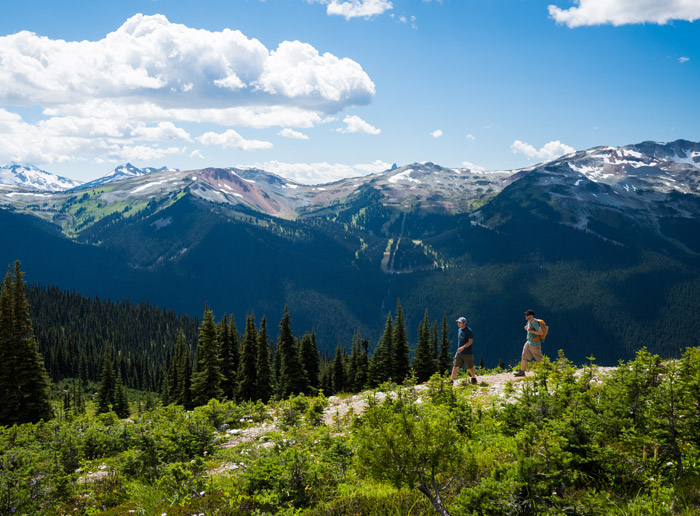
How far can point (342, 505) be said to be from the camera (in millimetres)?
6562

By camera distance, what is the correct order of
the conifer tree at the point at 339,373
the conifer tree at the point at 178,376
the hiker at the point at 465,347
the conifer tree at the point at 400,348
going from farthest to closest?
the conifer tree at the point at 339,373, the conifer tree at the point at 178,376, the conifer tree at the point at 400,348, the hiker at the point at 465,347

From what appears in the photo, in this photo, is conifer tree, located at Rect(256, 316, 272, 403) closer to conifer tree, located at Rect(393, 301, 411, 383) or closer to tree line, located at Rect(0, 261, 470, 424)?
tree line, located at Rect(0, 261, 470, 424)

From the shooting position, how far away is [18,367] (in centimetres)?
3041

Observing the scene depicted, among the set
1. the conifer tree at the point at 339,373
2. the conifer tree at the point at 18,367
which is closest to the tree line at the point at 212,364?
the conifer tree at the point at 18,367

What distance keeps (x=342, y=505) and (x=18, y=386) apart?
1366 inches

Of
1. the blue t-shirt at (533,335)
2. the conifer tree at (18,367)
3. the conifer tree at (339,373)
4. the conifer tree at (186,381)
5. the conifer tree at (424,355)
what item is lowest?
the conifer tree at (339,373)

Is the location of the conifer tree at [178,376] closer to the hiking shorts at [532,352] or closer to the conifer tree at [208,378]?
the conifer tree at [208,378]

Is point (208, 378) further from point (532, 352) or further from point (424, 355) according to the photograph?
point (532, 352)

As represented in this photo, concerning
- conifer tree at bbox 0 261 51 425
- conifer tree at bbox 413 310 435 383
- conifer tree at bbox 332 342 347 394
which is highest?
conifer tree at bbox 0 261 51 425

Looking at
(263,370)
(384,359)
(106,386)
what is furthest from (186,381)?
(384,359)

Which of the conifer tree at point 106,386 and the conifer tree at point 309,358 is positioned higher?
the conifer tree at point 309,358

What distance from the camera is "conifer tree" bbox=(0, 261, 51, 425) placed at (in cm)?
2995

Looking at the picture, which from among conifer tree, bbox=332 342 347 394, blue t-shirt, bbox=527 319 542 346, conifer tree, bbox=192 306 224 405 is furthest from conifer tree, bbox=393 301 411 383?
blue t-shirt, bbox=527 319 542 346

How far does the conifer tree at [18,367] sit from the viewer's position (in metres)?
30.0
